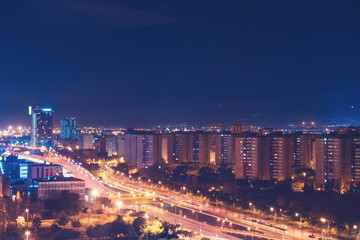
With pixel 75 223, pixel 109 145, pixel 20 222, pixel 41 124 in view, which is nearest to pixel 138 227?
pixel 75 223

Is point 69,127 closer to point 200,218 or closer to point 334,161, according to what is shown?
point 334,161

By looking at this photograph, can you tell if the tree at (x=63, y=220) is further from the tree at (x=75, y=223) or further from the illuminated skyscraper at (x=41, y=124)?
the illuminated skyscraper at (x=41, y=124)

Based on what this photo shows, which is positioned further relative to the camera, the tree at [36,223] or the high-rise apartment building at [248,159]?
the high-rise apartment building at [248,159]

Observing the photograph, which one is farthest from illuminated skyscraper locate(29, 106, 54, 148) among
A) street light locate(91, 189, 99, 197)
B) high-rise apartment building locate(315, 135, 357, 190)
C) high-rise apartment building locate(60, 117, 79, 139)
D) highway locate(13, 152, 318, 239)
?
high-rise apartment building locate(315, 135, 357, 190)

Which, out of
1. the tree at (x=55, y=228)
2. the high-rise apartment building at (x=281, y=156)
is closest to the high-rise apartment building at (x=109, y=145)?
the high-rise apartment building at (x=281, y=156)

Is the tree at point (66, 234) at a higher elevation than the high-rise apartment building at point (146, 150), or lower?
lower

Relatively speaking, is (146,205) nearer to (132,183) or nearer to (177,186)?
(177,186)

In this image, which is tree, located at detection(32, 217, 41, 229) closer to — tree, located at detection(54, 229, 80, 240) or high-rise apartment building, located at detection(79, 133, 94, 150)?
tree, located at detection(54, 229, 80, 240)

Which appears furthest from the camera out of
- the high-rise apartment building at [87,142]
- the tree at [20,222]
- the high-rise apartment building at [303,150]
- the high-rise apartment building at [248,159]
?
the high-rise apartment building at [87,142]

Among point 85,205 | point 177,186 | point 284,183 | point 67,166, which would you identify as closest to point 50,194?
point 85,205
